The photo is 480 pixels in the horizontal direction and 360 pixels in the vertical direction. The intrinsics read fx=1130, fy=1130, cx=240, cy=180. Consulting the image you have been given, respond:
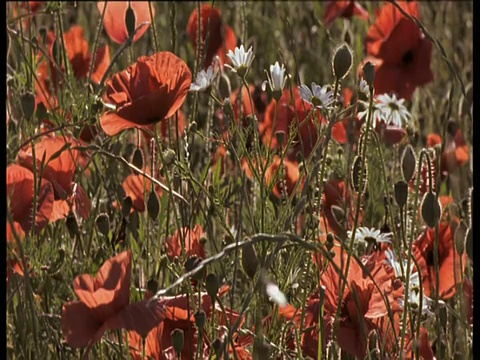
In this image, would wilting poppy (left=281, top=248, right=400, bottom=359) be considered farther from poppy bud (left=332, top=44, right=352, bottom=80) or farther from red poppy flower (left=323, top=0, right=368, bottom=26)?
red poppy flower (left=323, top=0, right=368, bottom=26)

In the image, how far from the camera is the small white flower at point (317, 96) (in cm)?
113

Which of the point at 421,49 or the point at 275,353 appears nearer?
the point at 275,353

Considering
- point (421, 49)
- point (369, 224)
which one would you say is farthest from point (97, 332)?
point (421, 49)

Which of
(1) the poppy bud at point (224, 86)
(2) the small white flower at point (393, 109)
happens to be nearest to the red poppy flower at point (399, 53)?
(2) the small white flower at point (393, 109)

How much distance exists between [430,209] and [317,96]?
0.58 feet

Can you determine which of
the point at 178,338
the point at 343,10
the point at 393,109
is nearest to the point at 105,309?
the point at 178,338

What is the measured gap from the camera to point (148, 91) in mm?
1113

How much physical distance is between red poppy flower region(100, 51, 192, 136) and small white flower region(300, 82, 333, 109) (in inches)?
4.8

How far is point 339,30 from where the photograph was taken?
2842 millimetres

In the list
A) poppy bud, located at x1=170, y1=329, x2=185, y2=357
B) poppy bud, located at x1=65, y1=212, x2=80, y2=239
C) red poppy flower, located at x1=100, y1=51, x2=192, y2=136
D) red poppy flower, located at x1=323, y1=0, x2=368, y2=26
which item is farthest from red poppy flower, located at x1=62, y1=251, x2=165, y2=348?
red poppy flower, located at x1=323, y1=0, x2=368, y2=26

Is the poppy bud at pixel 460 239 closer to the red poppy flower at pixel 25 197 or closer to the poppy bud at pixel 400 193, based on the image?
the poppy bud at pixel 400 193

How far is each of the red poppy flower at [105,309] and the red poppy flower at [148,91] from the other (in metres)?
0.19
